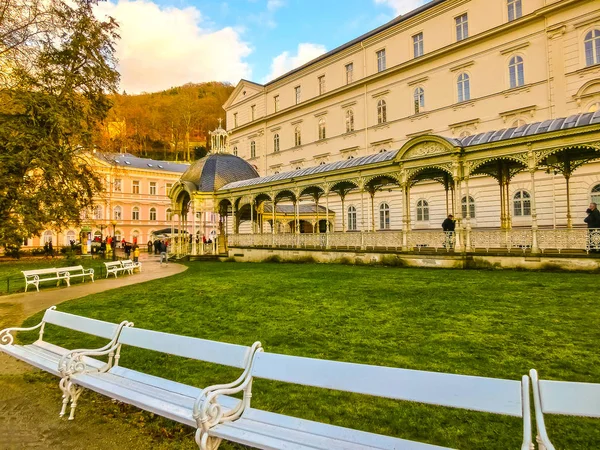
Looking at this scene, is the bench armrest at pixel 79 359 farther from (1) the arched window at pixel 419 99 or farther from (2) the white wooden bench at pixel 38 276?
(1) the arched window at pixel 419 99

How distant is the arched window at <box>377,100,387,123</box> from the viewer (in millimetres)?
33375

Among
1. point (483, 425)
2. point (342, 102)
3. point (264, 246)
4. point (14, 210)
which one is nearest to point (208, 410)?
point (483, 425)

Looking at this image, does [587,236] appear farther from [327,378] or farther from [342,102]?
[342,102]

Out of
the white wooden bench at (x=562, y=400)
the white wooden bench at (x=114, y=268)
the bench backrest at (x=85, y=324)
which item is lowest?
the white wooden bench at (x=114, y=268)

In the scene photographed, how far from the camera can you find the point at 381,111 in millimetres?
33625

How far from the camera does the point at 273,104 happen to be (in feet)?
151

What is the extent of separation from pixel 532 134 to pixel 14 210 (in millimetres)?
25337

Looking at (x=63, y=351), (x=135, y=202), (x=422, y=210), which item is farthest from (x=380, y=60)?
(x=135, y=202)

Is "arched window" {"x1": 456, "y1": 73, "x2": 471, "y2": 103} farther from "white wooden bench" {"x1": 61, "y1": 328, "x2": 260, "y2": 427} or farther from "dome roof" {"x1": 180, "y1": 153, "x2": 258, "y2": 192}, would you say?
"white wooden bench" {"x1": 61, "y1": 328, "x2": 260, "y2": 427}

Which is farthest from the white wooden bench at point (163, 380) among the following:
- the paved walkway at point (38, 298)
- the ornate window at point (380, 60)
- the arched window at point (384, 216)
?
the ornate window at point (380, 60)

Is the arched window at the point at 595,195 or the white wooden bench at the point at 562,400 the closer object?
the white wooden bench at the point at 562,400

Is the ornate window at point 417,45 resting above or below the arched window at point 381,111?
above

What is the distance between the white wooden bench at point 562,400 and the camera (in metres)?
2.08

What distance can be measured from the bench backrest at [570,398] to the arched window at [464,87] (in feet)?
97.3
